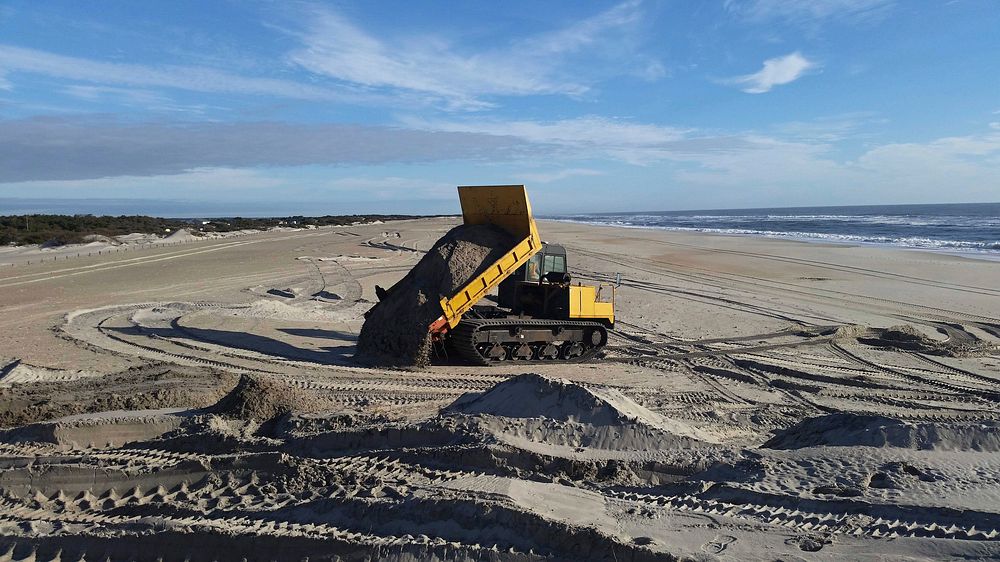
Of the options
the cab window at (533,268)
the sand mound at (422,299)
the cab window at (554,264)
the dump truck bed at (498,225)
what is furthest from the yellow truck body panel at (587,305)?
the sand mound at (422,299)

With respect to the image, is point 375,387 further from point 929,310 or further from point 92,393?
point 929,310

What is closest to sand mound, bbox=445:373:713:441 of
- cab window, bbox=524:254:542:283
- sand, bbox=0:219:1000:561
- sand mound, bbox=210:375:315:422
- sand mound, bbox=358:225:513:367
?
sand, bbox=0:219:1000:561

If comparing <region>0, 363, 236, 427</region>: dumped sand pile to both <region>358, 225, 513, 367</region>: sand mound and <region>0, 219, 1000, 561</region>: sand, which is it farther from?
<region>358, 225, 513, 367</region>: sand mound

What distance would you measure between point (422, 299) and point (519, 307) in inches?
88.9

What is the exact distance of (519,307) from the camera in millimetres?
13023

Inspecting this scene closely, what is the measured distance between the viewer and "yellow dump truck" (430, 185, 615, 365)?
38.1 ft

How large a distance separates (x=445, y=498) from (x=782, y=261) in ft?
101

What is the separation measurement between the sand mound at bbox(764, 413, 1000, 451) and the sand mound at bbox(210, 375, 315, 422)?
216 inches

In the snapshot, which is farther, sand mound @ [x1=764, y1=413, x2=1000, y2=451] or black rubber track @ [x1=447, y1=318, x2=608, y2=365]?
black rubber track @ [x1=447, y1=318, x2=608, y2=365]

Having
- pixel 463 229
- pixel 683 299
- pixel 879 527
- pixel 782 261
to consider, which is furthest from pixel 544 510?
pixel 782 261

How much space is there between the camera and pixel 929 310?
1828cm

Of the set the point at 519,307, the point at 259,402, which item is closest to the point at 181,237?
the point at 519,307

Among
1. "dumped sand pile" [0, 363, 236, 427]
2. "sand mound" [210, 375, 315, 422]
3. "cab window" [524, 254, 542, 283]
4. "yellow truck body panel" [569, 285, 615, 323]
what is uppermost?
"cab window" [524, 254, 542, 283]

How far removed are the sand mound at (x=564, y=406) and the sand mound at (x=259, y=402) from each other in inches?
73.9
